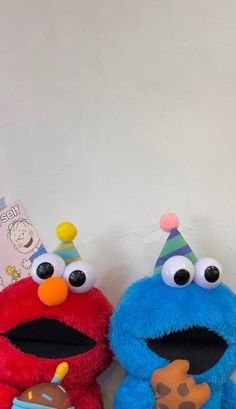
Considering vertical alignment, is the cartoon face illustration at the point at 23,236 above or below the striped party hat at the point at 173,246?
below

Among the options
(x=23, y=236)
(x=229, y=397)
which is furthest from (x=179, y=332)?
(x=23, y=236)

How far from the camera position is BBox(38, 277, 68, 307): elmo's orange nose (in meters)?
0.67

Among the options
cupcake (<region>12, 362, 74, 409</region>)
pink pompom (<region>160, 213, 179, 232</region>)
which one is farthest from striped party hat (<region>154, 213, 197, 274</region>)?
cupcake (<region>12, 362, 74, 409</region>)

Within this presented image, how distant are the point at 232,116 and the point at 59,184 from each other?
12.9 inches

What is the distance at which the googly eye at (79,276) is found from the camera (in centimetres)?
71

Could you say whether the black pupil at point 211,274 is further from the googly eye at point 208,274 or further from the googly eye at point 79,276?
the googly eye at point 79,276

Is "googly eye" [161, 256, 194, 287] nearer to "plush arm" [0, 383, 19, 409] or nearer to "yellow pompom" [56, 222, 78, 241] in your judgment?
"yellow pompom" [56, 222, 78, 241]

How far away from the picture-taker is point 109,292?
85 centimetres

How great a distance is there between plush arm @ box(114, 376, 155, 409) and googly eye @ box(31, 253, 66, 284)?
0.18 meters

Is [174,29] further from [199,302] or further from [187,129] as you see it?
[199,302]

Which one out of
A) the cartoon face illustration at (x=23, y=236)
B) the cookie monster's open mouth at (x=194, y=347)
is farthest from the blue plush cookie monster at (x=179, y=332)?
the cartoon face illustration at (x=23, y=236)

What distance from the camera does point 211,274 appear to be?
68 cm

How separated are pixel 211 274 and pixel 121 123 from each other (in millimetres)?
346

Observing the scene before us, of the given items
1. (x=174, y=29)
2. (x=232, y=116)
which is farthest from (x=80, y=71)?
(x=232, y=116)
